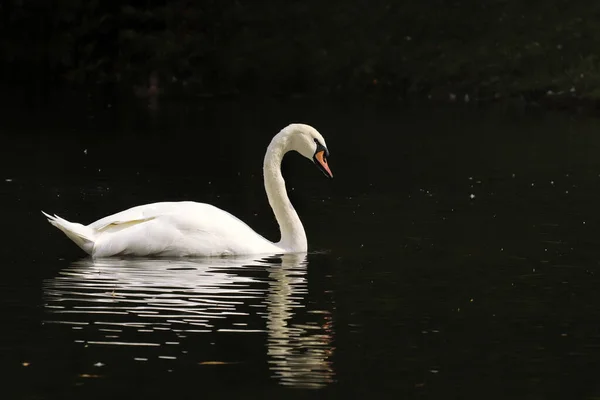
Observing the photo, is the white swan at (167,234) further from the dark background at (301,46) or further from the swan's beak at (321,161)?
the dark background at (301,46)

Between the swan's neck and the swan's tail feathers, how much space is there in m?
Result: 1.84

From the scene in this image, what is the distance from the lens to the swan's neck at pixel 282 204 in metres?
16.4

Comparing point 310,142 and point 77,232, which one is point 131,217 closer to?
point 77,232

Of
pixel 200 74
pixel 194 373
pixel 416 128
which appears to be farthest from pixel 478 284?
pixel 200 74

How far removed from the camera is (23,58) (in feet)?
167

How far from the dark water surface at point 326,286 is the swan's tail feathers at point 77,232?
0.25 meters

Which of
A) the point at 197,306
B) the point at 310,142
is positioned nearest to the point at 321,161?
the point at 310,142

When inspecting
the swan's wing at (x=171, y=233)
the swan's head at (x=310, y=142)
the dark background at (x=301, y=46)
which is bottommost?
the swan's wing at (x=171, y=233)

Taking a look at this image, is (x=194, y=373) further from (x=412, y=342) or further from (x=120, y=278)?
(x=120, y=278)

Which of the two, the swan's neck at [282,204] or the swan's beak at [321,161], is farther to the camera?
the swan's beak at [321,161]

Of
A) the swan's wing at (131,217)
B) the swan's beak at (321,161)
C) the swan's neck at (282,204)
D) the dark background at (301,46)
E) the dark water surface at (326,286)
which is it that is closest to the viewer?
the dark water surface at (326,286)

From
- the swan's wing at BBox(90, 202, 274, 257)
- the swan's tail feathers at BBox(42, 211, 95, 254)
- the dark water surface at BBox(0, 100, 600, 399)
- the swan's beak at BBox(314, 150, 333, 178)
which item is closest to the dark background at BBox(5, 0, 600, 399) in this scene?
the dark water surface at BBox(0, 100, 600, 399)

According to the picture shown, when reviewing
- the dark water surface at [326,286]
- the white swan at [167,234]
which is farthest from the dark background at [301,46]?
the white swan at [167,234]

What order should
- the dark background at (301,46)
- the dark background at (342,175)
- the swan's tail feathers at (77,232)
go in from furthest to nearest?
1. the dark background at (301,46)
2. the swan's tail feathers at (77,232)
3. the dark background at (342,175)
